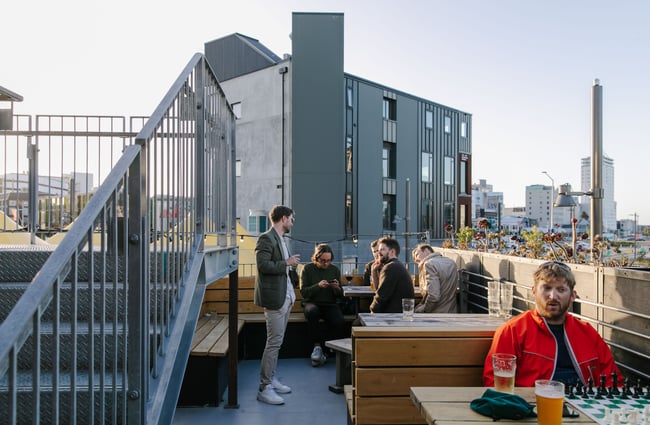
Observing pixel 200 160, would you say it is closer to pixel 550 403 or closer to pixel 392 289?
pixel 550 403

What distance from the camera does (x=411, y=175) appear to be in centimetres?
2528

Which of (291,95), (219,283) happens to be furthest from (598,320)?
(291,95)

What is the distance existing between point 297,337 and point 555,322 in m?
4.38

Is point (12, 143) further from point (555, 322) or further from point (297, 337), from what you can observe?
point (555, 322)

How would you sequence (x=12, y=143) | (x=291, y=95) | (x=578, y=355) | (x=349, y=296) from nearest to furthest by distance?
(x=578, y=355) → (x=12, y=143) → (x=349, y=296) → (x=291, y=95)

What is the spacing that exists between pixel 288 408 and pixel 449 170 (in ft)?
83.0

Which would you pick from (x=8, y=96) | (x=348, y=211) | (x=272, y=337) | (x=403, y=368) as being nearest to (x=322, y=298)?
(x=272, y=337)

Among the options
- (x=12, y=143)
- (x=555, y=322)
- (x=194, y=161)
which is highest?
(x=12, y=143)

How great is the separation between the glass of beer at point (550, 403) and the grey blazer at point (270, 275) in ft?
10.7

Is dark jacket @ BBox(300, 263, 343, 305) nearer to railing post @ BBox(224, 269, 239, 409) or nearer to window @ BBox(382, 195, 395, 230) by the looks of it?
railing post @ BBox(224, 269, 239, 409)

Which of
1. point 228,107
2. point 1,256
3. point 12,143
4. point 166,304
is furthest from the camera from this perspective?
point 12,143

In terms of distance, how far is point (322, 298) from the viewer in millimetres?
6582

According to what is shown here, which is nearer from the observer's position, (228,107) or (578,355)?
(578,355)

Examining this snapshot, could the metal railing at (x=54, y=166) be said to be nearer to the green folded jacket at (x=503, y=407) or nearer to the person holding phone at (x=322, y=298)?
the person holding phone at (x=322, y=298)
